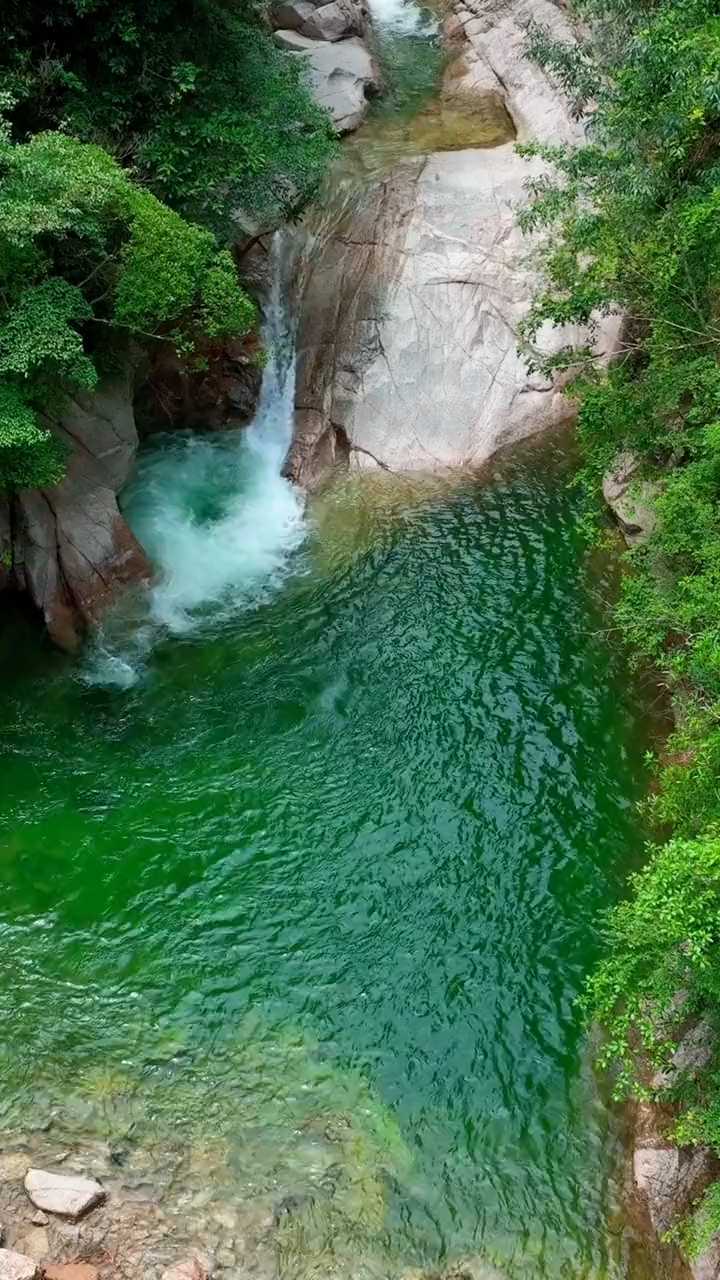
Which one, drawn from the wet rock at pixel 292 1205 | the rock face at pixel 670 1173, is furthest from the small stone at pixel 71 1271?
the rock face at pixel 670 1173

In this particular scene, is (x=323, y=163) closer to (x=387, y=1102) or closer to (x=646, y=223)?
(x=646, y=223)

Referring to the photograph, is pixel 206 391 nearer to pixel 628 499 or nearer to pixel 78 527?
pixel 78 527

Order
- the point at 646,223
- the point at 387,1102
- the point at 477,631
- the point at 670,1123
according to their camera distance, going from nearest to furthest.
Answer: the point at 670,1123 < the point at 387,1102 < the point at 646,223 < the point at 477,631

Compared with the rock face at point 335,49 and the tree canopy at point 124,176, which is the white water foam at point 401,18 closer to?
the rock face at point 335,49

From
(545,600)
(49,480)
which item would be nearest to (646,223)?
(545,600)

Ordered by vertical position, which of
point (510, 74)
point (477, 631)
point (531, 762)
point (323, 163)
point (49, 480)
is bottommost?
point (531, 762)

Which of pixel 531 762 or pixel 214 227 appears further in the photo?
pixel 214 227

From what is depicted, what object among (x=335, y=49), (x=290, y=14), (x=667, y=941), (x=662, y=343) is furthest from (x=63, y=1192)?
(x=290, y=14)
